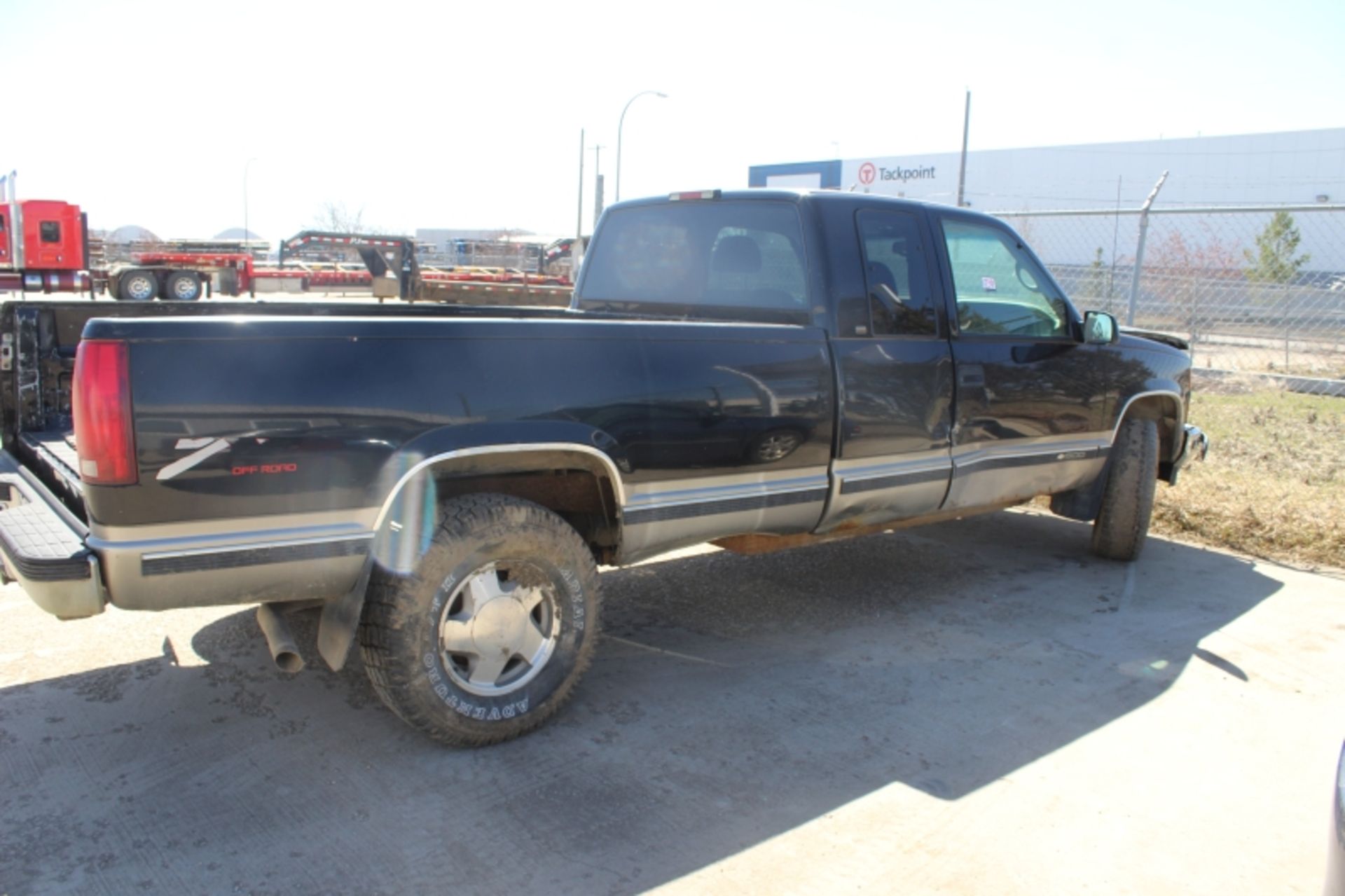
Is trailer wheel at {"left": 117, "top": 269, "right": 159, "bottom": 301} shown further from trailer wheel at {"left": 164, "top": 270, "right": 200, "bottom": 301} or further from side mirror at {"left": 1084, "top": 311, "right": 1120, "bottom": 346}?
side mirror at {"left": 1084, "top": 311, "right": 1120, "bottom": 346}

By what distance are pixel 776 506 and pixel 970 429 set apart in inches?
49.8

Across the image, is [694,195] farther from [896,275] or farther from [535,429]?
[535,429]

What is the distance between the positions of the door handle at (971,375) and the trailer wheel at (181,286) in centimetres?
2771

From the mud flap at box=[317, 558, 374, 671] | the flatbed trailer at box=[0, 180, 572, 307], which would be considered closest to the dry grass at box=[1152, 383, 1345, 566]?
the mud flap at box=[317, 558, 374, 671]

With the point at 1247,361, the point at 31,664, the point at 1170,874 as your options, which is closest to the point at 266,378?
the point at 31,664

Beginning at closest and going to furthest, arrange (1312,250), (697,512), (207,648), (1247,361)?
1. (697,512)
2. (207,648)
3. (1247,361)
4. (1312,250)

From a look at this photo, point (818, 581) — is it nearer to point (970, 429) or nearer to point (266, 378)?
point (970, 429)

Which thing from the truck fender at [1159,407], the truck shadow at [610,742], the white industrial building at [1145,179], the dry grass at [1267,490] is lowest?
the truck shadow at [610,742]

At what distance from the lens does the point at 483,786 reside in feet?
11.2

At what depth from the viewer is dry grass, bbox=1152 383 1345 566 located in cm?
674

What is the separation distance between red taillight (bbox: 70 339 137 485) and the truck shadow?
1.08 metres

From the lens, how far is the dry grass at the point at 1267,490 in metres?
6.74

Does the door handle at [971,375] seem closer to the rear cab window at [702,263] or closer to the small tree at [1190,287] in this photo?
the rear cab window at [702,263]

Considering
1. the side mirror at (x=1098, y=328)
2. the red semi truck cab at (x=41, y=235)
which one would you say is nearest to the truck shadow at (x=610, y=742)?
the side mirror at (x=1098, y=328)
